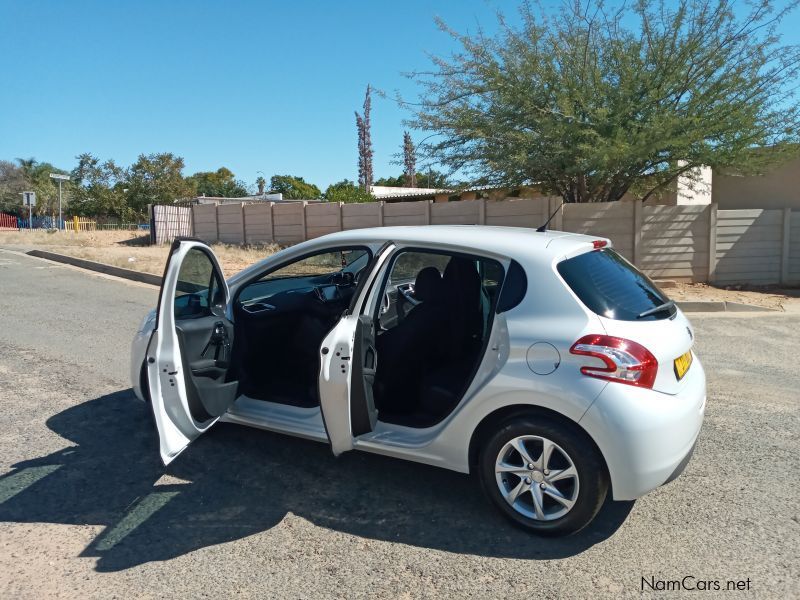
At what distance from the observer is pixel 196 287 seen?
13.2 ft

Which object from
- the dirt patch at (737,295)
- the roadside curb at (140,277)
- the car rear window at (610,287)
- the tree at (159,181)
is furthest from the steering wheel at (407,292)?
the tree at (159,181)

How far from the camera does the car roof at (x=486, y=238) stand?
3322mm

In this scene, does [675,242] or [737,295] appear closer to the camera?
[737,295]

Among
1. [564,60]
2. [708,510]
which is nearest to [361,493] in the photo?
[708,510]

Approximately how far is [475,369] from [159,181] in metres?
42.9

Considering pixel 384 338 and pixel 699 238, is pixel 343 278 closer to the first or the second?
pixel 384 338

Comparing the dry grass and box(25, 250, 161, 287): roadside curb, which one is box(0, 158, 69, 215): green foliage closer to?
the dry grass

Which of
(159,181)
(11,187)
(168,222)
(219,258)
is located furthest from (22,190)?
(219,258)

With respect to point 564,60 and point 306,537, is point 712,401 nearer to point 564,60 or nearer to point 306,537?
point 306,537

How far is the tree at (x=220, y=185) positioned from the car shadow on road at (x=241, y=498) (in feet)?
199

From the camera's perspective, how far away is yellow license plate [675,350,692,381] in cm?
310

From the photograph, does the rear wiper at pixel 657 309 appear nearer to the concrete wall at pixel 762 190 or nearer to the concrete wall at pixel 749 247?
the concrete wall at pixel 749 247

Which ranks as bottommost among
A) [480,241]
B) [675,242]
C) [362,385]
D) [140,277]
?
[140,277]

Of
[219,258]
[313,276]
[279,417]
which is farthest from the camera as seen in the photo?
[219,258]
